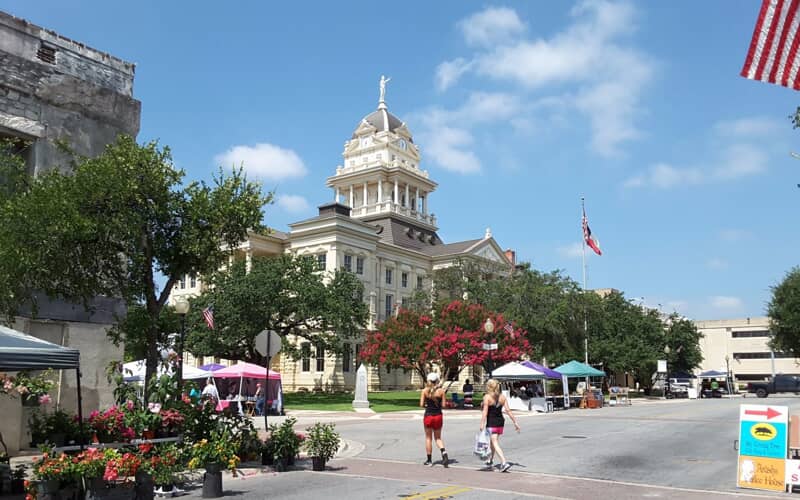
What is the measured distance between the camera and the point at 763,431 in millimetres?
11461

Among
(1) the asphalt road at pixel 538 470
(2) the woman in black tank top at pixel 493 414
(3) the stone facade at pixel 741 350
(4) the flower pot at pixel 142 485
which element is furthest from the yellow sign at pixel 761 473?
(3) the stone facade at pixel 741 350

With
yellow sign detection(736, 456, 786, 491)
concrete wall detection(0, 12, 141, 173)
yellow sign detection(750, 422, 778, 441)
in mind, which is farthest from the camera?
concrete wall detection(0, 12, 141, 173)

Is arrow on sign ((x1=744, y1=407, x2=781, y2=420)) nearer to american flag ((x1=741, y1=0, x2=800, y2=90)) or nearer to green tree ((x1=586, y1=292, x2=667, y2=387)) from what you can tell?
american flag ((x1=741, y1=0, x2=800, y2=90))

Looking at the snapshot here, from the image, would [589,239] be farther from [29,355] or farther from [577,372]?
[29,355]

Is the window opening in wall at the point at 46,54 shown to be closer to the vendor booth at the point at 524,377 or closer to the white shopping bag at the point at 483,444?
the white shopping bag at the point at 483,444

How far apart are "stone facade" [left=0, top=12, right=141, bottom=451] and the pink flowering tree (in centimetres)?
2513

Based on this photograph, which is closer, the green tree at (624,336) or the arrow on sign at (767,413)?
the arrow on sign at (767,413)

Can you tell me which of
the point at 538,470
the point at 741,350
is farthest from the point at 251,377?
the point at 741,350

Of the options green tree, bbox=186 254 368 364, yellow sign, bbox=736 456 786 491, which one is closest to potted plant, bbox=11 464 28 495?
yellow sign, bbox=736 456 786 491

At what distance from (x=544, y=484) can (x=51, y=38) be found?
14639 mm

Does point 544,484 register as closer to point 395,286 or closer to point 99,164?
point 99,164

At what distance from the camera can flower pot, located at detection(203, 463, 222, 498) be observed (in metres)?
10.3

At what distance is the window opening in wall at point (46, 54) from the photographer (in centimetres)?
1633

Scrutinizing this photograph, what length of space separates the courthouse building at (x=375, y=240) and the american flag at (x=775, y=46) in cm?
3876
